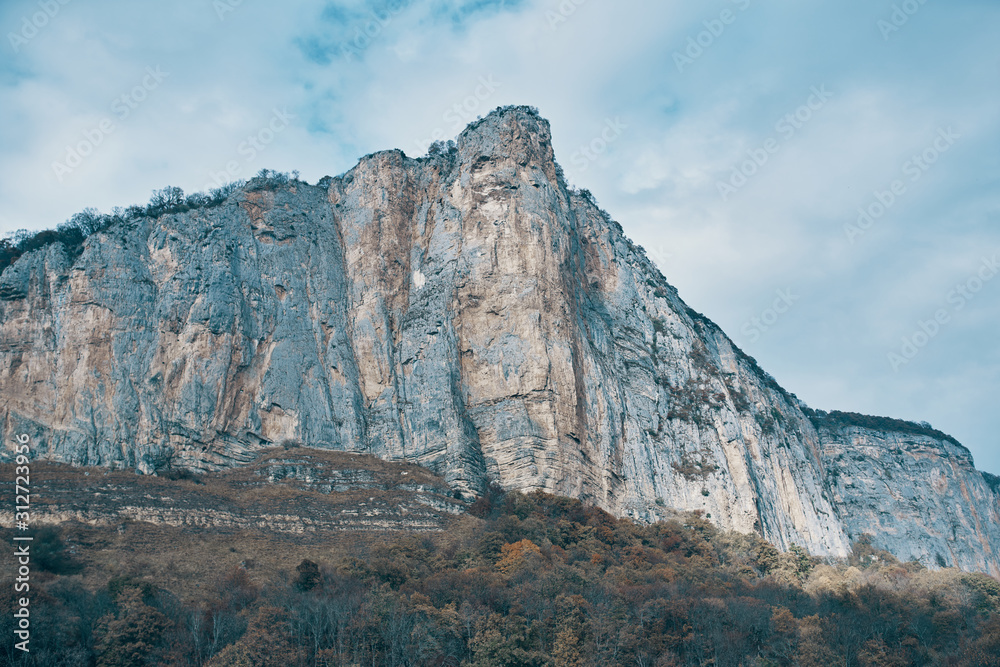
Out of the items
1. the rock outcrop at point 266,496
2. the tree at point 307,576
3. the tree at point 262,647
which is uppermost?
the rock outcrop at point 266,496

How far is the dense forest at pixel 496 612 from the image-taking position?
36312 millimetres

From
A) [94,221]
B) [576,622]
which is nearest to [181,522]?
[576,622]

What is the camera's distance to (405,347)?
63.6 meters

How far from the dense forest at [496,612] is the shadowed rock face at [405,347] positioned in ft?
29.6

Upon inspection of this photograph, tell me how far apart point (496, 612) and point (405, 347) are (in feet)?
84.7

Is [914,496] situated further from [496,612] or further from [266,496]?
[266,496]

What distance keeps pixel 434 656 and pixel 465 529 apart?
14475mm

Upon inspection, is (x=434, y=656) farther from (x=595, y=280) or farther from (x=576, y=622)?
(x=595, y=280)

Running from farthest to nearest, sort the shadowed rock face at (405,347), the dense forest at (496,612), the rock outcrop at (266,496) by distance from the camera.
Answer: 1. the shadowed rock face at (405,347)
2. the rock outcrop at (266,496)
3. the dense forest at (496,612)

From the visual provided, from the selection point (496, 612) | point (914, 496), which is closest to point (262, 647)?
point (496, 612)

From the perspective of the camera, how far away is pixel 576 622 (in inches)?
1577

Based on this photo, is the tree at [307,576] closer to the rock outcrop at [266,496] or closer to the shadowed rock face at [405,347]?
the rock outcrop at [266,496]

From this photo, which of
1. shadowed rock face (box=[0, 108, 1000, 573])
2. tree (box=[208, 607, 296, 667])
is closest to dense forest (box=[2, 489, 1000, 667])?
tree (box=[208, 607, 296, 667])

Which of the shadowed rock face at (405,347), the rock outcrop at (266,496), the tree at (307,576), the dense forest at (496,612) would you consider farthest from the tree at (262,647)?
the shadowed rock face at (405,347)
